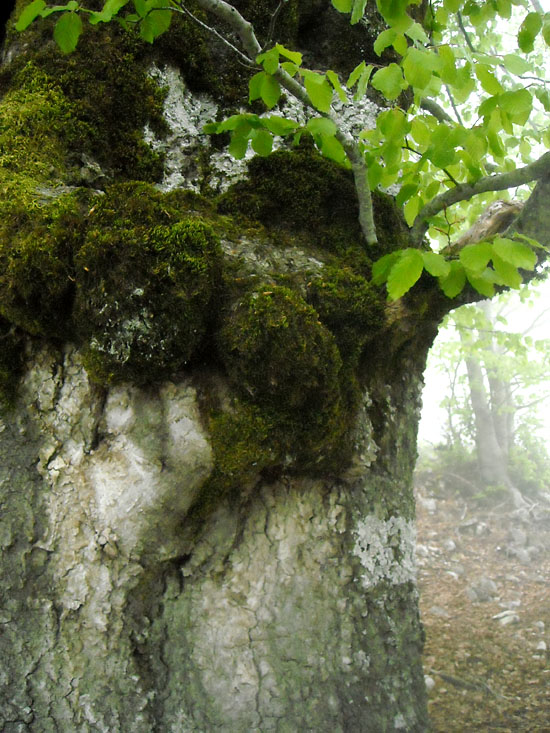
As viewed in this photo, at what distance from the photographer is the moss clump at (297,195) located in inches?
92.6

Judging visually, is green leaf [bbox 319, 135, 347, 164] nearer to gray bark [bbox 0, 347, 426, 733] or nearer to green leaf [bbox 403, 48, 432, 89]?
green leaf [bbox 403, 48, 432, 89]

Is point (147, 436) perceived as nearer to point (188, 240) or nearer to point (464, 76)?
point (188, 240)

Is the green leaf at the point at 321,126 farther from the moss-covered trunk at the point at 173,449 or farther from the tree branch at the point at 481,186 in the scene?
the tree branch at the point at 481,186

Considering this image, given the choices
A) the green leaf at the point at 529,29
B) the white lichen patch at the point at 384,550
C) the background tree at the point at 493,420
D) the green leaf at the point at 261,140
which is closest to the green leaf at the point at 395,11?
the green leaf at the point at 261,140

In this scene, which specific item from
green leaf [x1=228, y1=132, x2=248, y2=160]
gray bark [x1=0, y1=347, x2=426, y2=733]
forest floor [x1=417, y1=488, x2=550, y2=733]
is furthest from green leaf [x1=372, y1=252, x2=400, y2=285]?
forest floor [x1=417, y1=488, x2=550, y2=733]

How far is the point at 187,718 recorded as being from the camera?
193cm

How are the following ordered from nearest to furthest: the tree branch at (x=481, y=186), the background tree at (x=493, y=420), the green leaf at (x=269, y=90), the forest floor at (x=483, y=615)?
the green leaf at (x=269, y=90)
the tree branch at (x=481, y=186)
the forest floor at (x=483, y=615)
the background tree at (x=493, y=420)

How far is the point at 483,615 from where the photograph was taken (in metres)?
5.70

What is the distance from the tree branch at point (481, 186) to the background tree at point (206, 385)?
0.01m

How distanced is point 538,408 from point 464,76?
1056 centimetres

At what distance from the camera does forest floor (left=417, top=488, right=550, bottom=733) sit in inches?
146

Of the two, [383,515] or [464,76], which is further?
[383,515]

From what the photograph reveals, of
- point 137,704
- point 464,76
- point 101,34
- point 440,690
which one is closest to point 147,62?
point 101,34

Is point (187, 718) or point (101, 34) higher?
point (101, 34)
